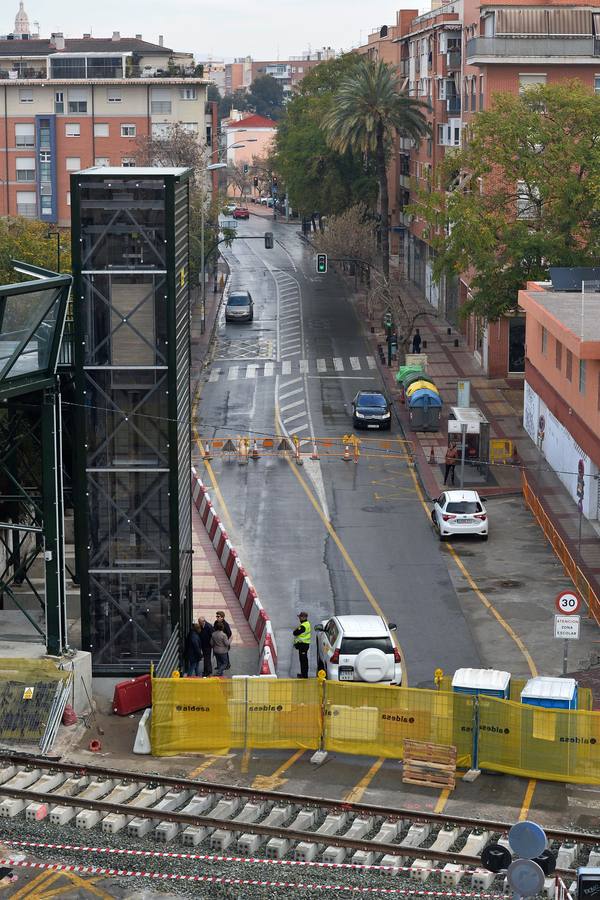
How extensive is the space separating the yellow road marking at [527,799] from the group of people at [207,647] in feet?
23.7

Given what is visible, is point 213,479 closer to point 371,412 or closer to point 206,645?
point 371,412

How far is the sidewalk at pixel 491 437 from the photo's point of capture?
4212 cm

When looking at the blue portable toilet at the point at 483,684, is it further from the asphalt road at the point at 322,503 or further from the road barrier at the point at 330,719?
the asphalt road at the point at 322,503

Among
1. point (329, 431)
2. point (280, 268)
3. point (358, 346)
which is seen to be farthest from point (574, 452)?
point (280, 268)

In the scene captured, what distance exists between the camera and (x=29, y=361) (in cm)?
2641

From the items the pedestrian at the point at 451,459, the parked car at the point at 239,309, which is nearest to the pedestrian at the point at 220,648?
the pedestrian at the point at 451,459

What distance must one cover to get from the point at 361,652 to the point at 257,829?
7.21m

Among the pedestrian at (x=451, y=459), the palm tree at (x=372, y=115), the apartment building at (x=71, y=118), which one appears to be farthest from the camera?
the apartment building at (x=71, y=118)

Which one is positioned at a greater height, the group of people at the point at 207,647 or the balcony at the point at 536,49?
the balcony at the point at 536,49

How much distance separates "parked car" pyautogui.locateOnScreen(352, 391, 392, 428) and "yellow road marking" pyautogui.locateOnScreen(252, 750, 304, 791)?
3146cm

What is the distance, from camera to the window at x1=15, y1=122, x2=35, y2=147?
104m

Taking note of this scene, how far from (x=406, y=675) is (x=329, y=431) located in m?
26.3

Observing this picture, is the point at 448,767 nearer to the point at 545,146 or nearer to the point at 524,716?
the point at 524,716

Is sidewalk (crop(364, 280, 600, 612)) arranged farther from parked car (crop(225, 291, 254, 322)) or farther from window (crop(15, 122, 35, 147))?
window (crop(15, 122, 35, 147))
